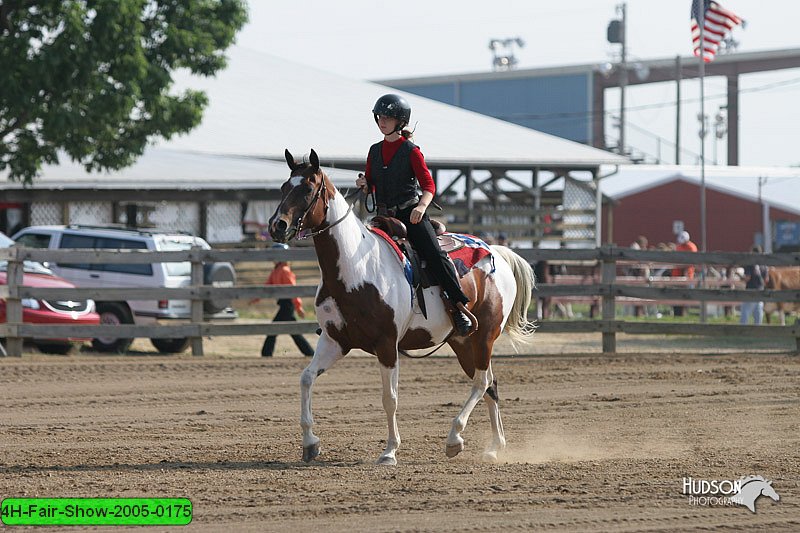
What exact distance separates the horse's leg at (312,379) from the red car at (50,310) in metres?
9.39

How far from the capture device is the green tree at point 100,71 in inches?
A: 897

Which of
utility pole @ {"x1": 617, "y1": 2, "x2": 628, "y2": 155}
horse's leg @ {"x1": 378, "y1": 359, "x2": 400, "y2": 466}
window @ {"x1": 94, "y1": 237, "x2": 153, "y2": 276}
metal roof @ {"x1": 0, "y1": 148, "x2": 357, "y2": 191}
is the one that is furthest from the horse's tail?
utility pole @ {"x1": 617, "y1": 2, "x2": 628, "y2": 155}

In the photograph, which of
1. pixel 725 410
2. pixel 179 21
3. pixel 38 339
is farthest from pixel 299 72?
pixel 725 410

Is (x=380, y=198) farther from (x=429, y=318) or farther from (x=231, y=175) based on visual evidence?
(x=231, y=175)

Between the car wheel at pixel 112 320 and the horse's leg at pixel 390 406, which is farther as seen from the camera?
the car wheel at pixel 112 320

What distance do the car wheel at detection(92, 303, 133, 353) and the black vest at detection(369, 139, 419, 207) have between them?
10.5 m

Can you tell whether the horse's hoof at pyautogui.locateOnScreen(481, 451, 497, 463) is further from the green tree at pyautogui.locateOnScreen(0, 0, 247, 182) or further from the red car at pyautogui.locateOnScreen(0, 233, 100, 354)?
the green tree at pyautogui.locateOnScreen(0, 0, 247, 182)

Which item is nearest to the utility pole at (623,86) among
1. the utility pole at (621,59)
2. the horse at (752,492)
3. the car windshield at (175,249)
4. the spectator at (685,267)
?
the utility pole at (621,59)

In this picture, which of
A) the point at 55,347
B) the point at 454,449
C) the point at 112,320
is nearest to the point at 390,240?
the point at 454,449

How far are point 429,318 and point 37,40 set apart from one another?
16639 millimetres

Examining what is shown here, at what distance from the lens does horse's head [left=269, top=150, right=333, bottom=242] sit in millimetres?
8070

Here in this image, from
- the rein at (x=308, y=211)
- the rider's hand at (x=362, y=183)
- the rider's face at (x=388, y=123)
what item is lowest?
the rein at (x=308, y=211)

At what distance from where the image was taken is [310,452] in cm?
865

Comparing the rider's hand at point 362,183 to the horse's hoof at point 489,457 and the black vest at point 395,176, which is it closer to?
the black vest at point 395,176
